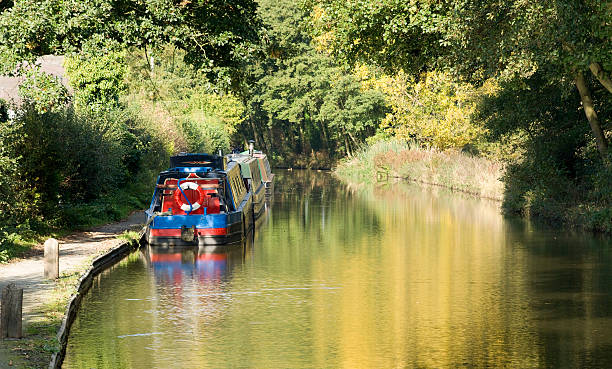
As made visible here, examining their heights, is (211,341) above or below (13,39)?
below

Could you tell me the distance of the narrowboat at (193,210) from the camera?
24.4 meters

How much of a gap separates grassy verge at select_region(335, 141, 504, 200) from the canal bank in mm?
19256

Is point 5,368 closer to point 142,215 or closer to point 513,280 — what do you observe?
point 513,280

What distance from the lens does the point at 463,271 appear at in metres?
20.2

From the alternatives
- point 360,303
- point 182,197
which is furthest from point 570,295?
point 182,197

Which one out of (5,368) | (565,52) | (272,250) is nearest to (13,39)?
(272,250)

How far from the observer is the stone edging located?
39.9ft

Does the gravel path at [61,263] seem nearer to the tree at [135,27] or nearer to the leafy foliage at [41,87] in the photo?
the leafy foliage at [41,87]

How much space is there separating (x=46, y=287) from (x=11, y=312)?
4.29 m

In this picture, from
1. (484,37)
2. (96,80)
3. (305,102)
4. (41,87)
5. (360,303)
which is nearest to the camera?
(360,303)

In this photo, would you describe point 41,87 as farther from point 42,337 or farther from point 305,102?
point 305,102

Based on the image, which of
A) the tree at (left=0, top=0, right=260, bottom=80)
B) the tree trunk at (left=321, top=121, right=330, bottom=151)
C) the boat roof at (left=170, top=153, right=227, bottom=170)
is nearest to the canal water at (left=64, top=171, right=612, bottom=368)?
the boat roof at (left=170, top=153, right=227, bottom=170)

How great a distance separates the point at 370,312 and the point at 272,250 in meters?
8.96

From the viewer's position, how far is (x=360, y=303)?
16406 millimetres
